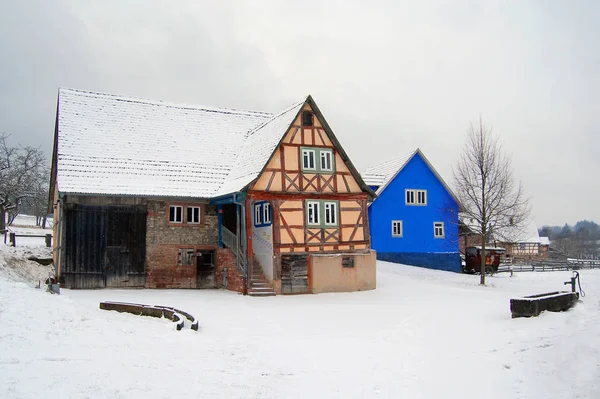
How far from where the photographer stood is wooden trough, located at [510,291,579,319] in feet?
54.0

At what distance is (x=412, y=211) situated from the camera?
41.1m

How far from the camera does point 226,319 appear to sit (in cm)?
1747

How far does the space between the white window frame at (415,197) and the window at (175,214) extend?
1908 cm

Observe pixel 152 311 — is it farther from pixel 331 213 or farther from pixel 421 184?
pixel 421 184

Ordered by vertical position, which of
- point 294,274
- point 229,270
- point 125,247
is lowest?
point 294,274

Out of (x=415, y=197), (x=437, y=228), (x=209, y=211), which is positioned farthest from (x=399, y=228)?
(x=209, y=211)

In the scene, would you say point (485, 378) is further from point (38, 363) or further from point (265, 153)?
point (265, 153)

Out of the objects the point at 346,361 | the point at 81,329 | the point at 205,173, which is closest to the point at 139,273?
the point at 205,173

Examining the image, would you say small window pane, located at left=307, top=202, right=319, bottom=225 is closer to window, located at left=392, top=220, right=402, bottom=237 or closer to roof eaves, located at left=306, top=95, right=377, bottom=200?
roof eaves, located at left=306, top=95, right=377, bottom=200

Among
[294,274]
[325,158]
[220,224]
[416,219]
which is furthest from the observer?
[416,219]

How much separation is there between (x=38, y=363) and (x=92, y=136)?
2030 centimetres

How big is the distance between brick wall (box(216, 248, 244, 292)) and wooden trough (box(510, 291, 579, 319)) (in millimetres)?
12170

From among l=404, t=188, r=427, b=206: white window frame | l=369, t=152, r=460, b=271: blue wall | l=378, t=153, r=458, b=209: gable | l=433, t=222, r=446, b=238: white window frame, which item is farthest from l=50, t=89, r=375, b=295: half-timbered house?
l=433, t=222, r=446, b=238: white window frame

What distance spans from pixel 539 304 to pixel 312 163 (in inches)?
515
